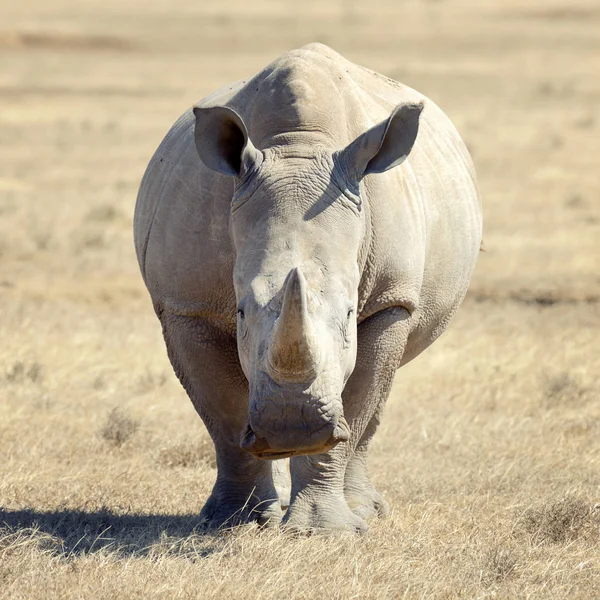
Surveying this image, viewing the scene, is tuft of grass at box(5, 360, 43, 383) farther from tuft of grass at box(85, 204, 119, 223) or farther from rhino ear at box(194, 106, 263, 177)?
tuft of grass at box(85, 204, 119, 223)

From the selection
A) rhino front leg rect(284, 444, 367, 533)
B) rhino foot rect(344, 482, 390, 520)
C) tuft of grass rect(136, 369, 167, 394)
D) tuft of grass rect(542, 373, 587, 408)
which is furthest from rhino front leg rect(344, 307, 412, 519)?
tuft of grass rect(136, 369, 167, 394)

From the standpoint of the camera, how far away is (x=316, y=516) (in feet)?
17.8

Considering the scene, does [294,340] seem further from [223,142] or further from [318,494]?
[318,494]

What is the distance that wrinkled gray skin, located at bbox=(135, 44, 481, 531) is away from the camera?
4.36 metres

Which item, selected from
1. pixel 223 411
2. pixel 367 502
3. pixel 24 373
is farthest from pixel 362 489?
pixel 24 373

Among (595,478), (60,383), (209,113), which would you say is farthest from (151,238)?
(60,383)

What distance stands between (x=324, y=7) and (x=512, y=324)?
58.0m

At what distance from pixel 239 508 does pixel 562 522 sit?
4.35 feet

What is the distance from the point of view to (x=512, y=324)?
1033cm

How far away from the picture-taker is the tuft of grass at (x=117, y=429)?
7.12m

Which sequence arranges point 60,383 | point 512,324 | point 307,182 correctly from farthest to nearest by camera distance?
point 512,324
point 60,383
point 307,182

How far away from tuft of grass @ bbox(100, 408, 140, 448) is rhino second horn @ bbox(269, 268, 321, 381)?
3.00 meters

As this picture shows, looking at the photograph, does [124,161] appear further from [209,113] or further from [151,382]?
[209,113]

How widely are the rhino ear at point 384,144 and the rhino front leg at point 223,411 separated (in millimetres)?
941
